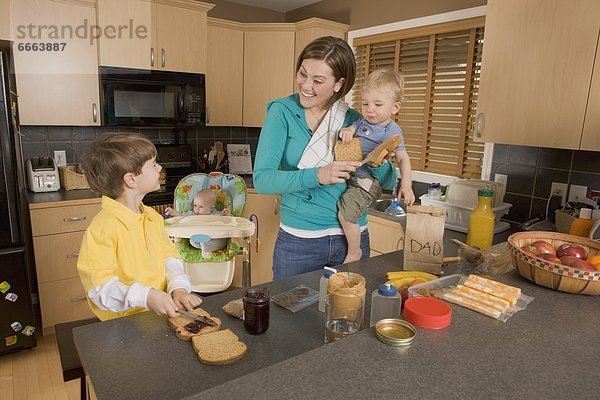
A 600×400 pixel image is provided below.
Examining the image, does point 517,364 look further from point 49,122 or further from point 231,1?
point 231,1

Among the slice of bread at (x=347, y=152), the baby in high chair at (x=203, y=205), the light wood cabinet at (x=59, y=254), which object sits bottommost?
the light wood cabinet at (x=59, y=254)

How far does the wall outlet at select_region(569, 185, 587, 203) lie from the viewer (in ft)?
7.20

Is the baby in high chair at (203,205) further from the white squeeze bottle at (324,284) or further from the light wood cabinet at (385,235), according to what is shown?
the white squeeze bottle at (324,284)

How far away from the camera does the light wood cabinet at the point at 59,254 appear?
266cm

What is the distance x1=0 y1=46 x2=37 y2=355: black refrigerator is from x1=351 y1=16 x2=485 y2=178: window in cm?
252

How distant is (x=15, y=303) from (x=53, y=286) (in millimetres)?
263

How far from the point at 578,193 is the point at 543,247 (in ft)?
4.16

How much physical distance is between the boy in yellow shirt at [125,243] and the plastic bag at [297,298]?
0.79ft

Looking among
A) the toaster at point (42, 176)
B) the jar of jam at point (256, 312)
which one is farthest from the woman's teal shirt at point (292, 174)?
the toaster at point (42, 176)

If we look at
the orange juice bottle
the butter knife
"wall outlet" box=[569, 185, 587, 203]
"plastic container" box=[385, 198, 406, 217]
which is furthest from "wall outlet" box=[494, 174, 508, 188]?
the butter knife

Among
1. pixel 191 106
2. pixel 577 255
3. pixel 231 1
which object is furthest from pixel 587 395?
pixel 231 1

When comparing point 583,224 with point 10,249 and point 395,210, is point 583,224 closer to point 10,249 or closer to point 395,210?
point 395,210

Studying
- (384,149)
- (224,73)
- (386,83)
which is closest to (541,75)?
(386,83)

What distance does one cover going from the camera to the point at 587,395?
2.17 ft
